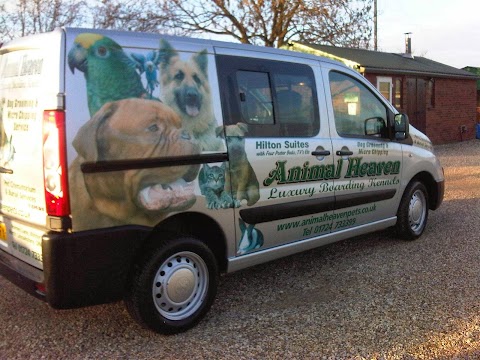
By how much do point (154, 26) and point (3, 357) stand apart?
60.6ft

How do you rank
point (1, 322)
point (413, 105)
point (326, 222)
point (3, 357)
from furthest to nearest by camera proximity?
point (413, 105) < point (326, 222) < point (1, 322) < point (3, 357)

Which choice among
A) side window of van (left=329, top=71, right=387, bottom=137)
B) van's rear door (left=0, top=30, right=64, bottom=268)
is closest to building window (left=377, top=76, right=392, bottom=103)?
side window of van (left=329, top=71, right=387, bottom=137)

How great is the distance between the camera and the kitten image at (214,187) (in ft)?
11.5

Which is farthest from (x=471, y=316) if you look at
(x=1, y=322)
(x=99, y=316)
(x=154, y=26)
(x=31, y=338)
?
(x=154, y=26)

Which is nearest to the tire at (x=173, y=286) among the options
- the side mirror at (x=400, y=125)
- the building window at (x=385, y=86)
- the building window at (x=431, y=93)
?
the side mirror at (x=400, y=125)

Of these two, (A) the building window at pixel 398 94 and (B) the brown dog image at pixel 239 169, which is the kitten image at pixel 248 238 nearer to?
(B) the brown dog image at pixel 239 169

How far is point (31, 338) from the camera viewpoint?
3436mm

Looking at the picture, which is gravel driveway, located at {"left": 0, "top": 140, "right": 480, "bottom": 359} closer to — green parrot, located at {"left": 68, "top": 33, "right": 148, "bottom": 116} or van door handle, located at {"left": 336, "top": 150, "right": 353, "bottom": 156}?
van door handle, located at {"left": 336, "top": 150, "right": 353, "bottom": 156}

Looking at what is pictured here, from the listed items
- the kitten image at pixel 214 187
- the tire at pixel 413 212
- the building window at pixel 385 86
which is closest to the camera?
the kitten image at pixel 214 187

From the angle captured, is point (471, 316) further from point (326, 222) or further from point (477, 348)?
point (326, 222)

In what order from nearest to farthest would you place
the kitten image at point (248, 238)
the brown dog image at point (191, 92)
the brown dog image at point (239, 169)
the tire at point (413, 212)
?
the brown dog image at point (191, 92) < the brown dog image at point (239, 169) < the kitten image at point (248, 238) < the tire at point (413, 212)

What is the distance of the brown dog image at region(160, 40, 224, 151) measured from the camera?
3383 millimetres

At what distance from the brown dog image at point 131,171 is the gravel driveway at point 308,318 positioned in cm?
91

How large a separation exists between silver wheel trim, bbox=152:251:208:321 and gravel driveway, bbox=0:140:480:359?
0.18 m
